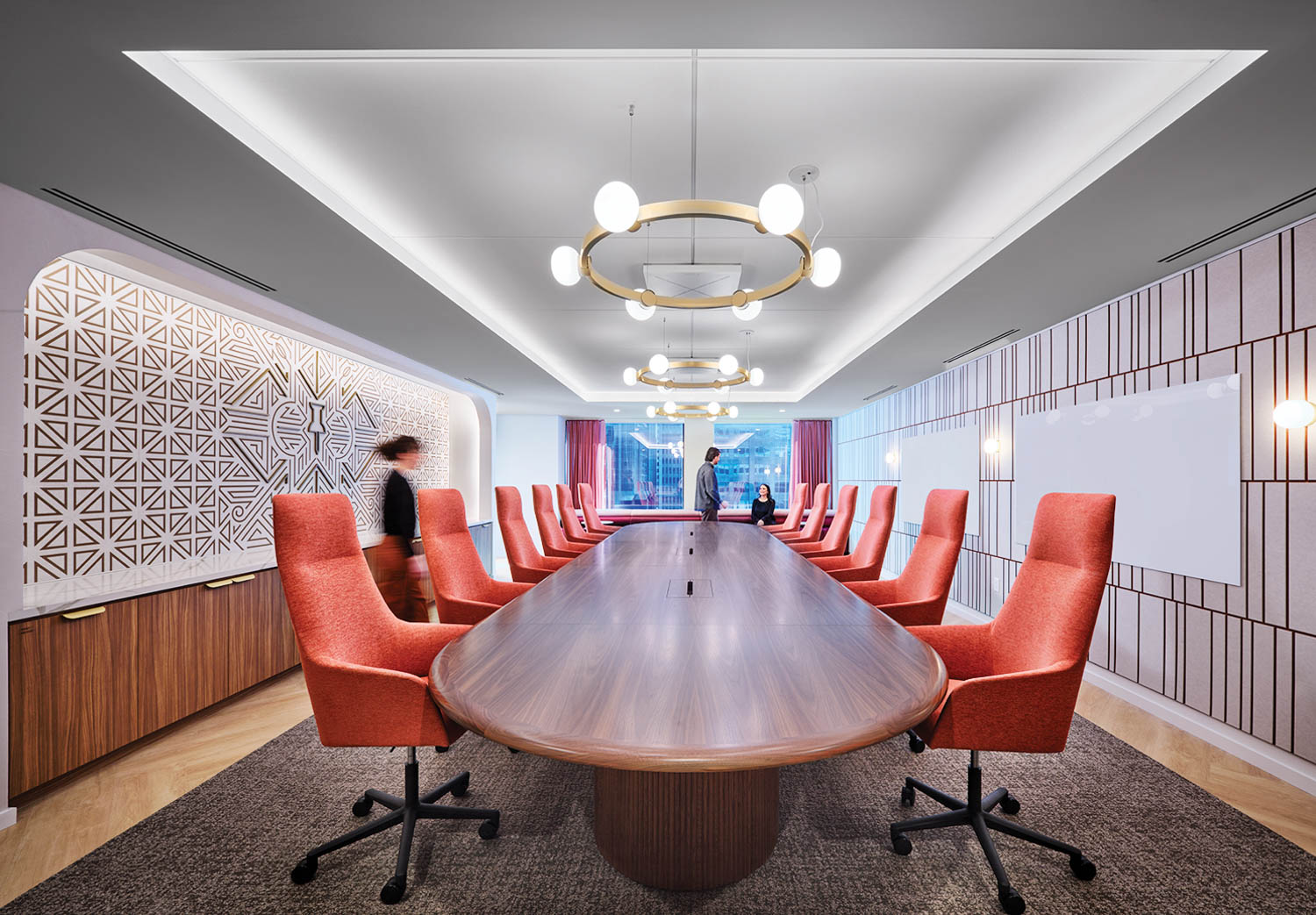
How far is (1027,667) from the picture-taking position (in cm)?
185

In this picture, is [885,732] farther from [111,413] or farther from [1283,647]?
[111,413]

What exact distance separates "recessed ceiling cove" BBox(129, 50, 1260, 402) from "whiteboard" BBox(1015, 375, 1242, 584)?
140 centimetres

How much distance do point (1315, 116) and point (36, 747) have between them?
5.21 m

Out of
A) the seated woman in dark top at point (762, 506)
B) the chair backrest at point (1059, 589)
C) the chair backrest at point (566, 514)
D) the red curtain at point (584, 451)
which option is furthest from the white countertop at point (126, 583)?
the red curtain at point (584, 451)

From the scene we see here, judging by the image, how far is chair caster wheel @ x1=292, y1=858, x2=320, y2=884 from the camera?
173 centimetres

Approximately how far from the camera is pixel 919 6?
1.46m

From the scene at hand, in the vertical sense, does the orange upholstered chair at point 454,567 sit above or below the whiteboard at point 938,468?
below

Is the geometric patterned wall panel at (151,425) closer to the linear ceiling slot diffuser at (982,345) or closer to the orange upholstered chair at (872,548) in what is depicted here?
the orange upholstered chair at (872,548)

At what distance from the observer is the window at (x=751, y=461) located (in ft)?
41.3

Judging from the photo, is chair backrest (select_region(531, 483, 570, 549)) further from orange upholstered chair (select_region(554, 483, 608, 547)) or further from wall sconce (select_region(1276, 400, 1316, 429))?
wall sconce (select_region(1276, 400, 1316, 429))

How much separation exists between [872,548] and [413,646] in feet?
8.70

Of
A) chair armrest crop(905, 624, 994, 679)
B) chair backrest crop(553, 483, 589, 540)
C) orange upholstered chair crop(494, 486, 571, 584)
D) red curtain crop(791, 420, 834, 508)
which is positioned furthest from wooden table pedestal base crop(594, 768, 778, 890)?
red curtain crop(791, 420, 834, 508)

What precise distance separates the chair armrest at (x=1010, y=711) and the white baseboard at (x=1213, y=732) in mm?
1996

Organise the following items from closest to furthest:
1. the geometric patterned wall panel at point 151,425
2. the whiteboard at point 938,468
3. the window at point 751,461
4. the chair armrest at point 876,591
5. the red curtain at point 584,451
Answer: the geometric patterned wall panel at point 151,425
the chair armrest at point 876,591
the whiteboard at point 938,468
the red curtain at point 584,451
the window at point 751,461
